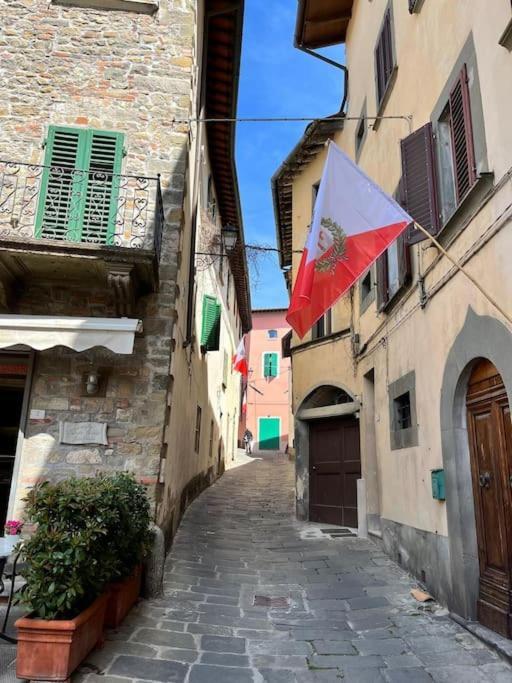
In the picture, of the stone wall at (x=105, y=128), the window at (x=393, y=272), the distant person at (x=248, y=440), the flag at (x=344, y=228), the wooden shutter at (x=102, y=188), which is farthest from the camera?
the distant person at (x=248, y=440)

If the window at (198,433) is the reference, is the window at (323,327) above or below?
above

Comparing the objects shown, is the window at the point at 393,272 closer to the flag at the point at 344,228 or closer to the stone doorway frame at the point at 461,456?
the flag at the point at 344,228

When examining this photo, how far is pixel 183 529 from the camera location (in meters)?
8.58

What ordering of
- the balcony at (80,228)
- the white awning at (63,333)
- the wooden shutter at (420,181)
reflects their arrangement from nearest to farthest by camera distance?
the wooden shutter at (420,181)
the white awning at (63,333)
the balcony at (80,228)

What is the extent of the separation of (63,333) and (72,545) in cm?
275

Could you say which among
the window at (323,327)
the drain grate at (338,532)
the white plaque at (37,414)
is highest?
the window at (323,327)

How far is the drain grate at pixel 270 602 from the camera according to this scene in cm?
557

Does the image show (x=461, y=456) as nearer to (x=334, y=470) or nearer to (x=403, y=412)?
(x=403, y=412)

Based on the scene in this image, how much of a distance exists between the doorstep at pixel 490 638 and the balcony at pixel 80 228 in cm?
498

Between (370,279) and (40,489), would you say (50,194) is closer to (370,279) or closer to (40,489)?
(40,489)


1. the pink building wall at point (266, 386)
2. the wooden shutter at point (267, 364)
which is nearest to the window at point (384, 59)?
the pink building wall at point (266, 386)

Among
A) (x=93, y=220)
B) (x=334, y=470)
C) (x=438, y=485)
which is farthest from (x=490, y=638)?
(x=93, y=220)

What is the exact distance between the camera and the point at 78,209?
697 centimetres

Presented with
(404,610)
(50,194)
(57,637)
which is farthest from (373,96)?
(57,637)
